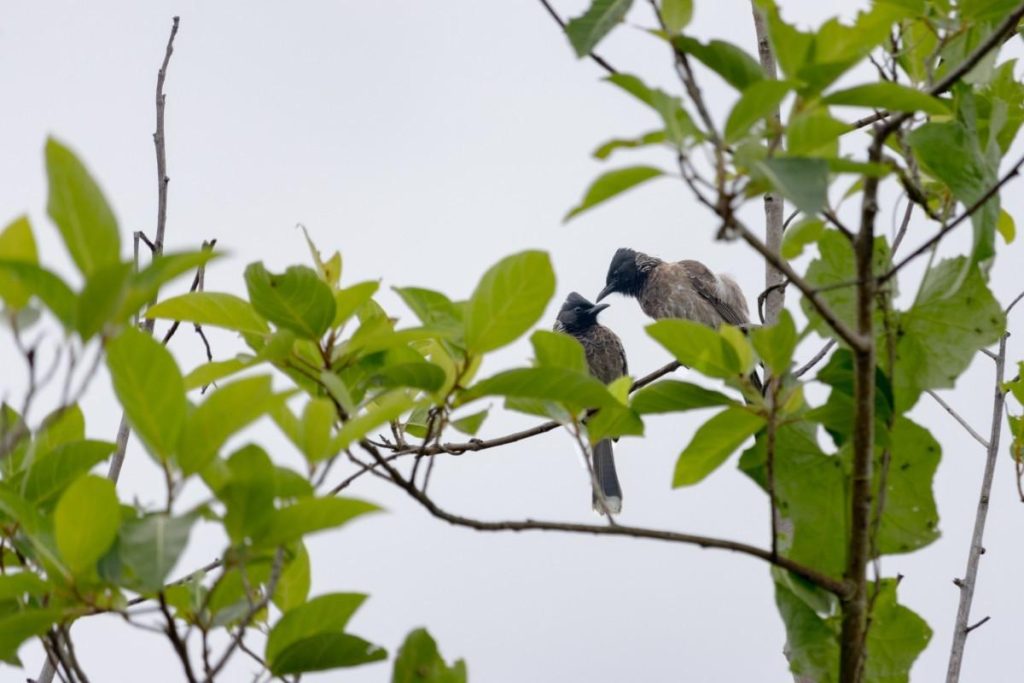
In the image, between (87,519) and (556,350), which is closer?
(87,519)

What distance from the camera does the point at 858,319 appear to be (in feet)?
4.93

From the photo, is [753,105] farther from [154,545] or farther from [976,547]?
[976,547]

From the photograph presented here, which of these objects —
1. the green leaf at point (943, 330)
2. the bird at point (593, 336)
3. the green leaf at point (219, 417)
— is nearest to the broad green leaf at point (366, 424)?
the green leaf at point (219, 417)

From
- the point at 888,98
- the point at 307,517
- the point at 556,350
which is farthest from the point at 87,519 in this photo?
the point at 888,98

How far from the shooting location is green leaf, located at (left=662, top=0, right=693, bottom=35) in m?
1.52

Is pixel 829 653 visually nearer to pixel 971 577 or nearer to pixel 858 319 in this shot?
pixel 858 319

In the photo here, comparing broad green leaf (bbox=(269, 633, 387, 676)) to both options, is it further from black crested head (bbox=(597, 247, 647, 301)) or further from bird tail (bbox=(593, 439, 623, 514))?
black crested head (bbox=(597, 247, 647, 301))

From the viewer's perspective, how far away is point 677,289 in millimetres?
9602

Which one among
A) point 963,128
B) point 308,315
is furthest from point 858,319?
point 308,315

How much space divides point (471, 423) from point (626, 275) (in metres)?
8.07

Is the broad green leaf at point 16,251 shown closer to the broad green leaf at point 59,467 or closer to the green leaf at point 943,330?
the broad green leaf at point 59,467

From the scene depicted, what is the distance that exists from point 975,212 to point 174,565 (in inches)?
43.7

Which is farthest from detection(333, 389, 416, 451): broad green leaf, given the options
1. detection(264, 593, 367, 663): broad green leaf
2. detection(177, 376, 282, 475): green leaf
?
detection(264, 593, 367, 663): broad green leaf

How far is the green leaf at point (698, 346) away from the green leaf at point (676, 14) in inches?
15.5
